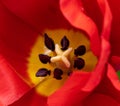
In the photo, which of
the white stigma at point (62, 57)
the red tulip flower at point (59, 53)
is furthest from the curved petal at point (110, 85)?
the white stigma at point (62, 57)

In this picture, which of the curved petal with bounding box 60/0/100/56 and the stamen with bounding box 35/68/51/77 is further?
the stamen with bounding box 35/68/51/77

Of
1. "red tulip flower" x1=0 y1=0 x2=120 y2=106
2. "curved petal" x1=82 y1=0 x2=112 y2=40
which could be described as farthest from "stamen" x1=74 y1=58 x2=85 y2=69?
"curved petal" x1=82 y1=0 x2=112 y2=40

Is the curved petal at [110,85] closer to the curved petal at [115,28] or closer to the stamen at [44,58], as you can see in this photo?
the curved petal at [115,28]

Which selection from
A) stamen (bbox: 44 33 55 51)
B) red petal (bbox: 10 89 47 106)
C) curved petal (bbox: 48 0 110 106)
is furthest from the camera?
stamen (bbox: 44 33 55 51)

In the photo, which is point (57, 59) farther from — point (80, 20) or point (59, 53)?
point (80, 20)

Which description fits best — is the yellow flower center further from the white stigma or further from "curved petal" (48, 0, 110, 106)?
"curved petal" (48, 0, 110, 106)

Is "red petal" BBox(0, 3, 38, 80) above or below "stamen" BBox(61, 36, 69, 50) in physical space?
above

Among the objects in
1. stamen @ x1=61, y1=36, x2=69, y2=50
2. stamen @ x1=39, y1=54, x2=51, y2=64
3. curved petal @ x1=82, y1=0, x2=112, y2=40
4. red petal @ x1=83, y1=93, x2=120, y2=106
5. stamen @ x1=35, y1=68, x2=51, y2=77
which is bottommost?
red petal @ x1=83, y1=93, x2=120, y2=106

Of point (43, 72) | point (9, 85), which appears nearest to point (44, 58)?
point (43, 72)

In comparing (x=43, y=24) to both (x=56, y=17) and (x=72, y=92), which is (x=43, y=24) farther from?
(x=72, y=92)
